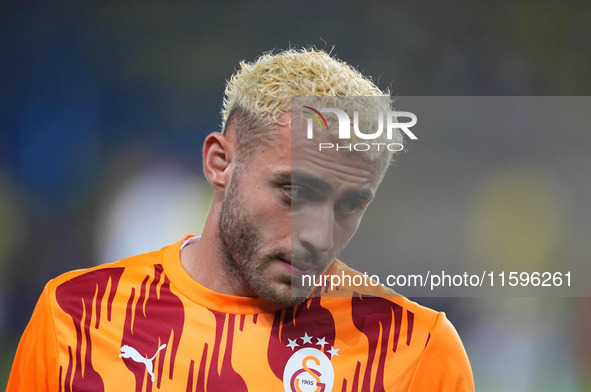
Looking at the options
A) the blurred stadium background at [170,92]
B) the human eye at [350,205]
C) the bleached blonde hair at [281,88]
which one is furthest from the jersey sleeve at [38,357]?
the blurred stadium background at [170,92]

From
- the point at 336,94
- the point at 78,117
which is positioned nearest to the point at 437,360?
the point at 336,94

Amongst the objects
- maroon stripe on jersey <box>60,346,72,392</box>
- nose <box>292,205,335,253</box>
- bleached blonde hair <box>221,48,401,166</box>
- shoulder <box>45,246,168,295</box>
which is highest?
bleached blonde hair <box>221,48,401,166</box>

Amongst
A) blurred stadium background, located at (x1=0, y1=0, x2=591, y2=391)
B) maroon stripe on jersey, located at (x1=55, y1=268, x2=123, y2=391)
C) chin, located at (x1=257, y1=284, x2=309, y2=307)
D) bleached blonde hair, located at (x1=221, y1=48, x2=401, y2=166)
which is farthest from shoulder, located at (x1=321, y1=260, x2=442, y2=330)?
blurred stadium background, located at (x1=0, y1=0, x2=591, y2=391)

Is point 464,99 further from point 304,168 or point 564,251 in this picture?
point 304,168

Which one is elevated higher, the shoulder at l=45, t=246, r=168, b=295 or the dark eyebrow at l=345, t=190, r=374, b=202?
the dark eyebrow at l=345, t=190, r=374, b=202

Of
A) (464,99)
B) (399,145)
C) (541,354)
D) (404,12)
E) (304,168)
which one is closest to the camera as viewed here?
(304,168)

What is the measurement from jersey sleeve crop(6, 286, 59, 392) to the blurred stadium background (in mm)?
1285

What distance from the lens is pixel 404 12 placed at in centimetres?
323

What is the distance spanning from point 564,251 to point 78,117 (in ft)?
8.67

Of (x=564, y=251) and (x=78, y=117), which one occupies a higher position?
(x=78, y=117)

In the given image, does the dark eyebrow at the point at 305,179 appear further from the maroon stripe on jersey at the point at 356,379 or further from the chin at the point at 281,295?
the maroon stripe on jersey at the point at 356,379

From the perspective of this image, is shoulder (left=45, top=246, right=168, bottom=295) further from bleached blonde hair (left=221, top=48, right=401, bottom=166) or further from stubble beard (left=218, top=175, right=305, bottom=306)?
bleached blonde hair (left=221, top=48, right=401, bottom=166)

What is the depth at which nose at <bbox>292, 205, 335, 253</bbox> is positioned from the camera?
60.4 inches

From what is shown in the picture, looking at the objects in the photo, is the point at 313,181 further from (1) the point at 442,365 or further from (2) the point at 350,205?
(1) the point at 442,365
